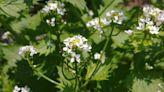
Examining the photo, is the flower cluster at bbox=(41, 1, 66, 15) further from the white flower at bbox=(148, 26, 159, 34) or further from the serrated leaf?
the serrated leaf

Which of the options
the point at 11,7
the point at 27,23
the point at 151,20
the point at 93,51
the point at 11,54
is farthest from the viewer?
the point at 27,23

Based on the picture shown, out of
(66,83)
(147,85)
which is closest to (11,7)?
(66,83)

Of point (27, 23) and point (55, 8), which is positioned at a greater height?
point (27, 23)

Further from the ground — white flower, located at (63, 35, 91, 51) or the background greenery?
the background greenery

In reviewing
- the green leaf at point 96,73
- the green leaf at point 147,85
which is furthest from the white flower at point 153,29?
the green leaf at point 147,85

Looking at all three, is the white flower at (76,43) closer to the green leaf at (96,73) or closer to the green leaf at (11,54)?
the green leaf at (96,73)

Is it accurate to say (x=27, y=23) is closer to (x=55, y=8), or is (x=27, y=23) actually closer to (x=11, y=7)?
(x=11, y=7)

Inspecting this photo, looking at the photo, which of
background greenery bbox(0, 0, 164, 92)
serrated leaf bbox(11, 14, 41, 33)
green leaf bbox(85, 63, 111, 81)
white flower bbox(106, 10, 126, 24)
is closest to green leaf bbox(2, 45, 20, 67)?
background greenery bbox(0, 0, 164, 92)

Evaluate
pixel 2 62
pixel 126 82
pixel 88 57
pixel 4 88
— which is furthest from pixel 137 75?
pixel 2 62
